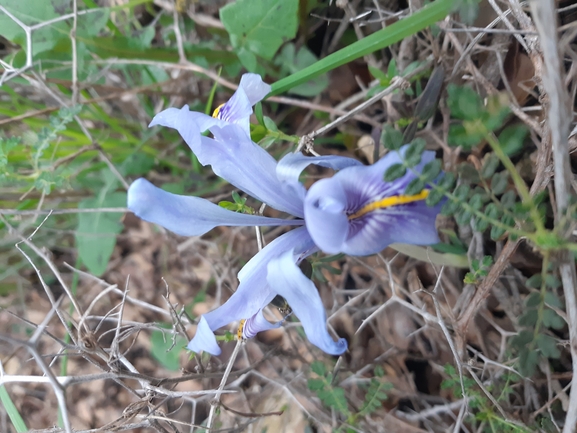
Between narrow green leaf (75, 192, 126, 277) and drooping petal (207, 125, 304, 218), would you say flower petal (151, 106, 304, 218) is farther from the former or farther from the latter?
narrow green leaf (75, 192, 126, 277)

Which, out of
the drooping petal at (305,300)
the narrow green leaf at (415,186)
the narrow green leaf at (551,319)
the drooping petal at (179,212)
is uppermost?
→ the narrow green leaf at (415,186)

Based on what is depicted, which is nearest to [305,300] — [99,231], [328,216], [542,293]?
[328,216]

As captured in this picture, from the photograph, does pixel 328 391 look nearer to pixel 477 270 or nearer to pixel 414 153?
pixel 477 270

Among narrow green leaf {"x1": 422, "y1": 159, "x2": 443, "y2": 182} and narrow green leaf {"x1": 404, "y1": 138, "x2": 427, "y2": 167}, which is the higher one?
narrow green leaf {"x1": 404, "y1": 138, "x2": 427, "y2": 167}

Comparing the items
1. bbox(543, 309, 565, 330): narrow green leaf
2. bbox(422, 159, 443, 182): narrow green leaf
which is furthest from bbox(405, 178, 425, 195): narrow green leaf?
bbox(543, 309, 565, 330): narrow green leaf

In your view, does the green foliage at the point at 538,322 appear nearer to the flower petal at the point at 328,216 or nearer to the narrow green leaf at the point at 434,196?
the narrow green leaf at the point at 434,196

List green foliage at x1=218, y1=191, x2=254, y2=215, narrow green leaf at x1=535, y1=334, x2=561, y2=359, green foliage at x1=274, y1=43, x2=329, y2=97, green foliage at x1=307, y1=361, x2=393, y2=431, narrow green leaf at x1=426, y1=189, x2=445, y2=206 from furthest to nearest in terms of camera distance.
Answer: green foliage at x1=274, y1=43, x2=329, y2=97 → green foliage at x1=307, y1=361, x2=393, y2=431 → green foliage at x1=218, y1=191, x2=254, y2=215 → narrow green leaf at x1=535, y1=334, x2=561, y2=359 → narrow green leaf at x1=426, y1=189, x2=445, y2=206

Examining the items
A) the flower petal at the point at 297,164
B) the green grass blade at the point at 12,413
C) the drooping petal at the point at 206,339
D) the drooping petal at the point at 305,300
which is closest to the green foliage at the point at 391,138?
the flower petal at the point at 297,164
